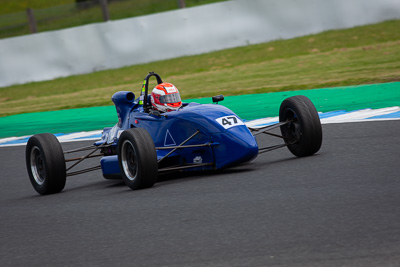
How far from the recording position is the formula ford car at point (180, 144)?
713 centimetres

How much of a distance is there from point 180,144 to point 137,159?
2.23 ft

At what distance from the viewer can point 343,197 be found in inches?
227

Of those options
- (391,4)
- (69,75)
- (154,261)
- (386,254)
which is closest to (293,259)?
(386,254)

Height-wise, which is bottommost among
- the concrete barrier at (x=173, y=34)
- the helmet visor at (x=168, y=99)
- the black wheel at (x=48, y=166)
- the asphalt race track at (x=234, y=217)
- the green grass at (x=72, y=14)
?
the asphalt race track at (x=234, y=217)

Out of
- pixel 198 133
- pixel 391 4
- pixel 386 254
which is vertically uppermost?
pixel 391 4

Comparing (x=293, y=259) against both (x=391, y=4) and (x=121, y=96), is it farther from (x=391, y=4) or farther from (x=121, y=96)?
(x=391, y=4)

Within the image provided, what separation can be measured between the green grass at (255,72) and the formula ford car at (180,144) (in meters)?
6.40

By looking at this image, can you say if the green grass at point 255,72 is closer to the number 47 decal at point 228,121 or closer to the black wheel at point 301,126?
the black wheel at point 301,126

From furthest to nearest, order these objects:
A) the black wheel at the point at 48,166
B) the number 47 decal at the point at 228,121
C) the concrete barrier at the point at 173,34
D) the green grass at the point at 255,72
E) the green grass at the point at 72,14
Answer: the green grass at the point at 72,14, the concrete barrier at the point at 173,34, the green grass at the point at 255,72, the black wheel at the point at 48,166, the number 47 decal at the point at 228,121

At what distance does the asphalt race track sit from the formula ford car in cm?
16

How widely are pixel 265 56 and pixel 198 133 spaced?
487 inches

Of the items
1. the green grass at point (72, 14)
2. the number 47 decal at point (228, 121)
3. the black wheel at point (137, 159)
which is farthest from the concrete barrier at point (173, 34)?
the black wheel at point (137, 159)

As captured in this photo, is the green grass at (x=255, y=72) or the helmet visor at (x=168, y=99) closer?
the helmet visor at (x=168, y=99)

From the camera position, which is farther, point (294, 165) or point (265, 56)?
point (265, 56)
